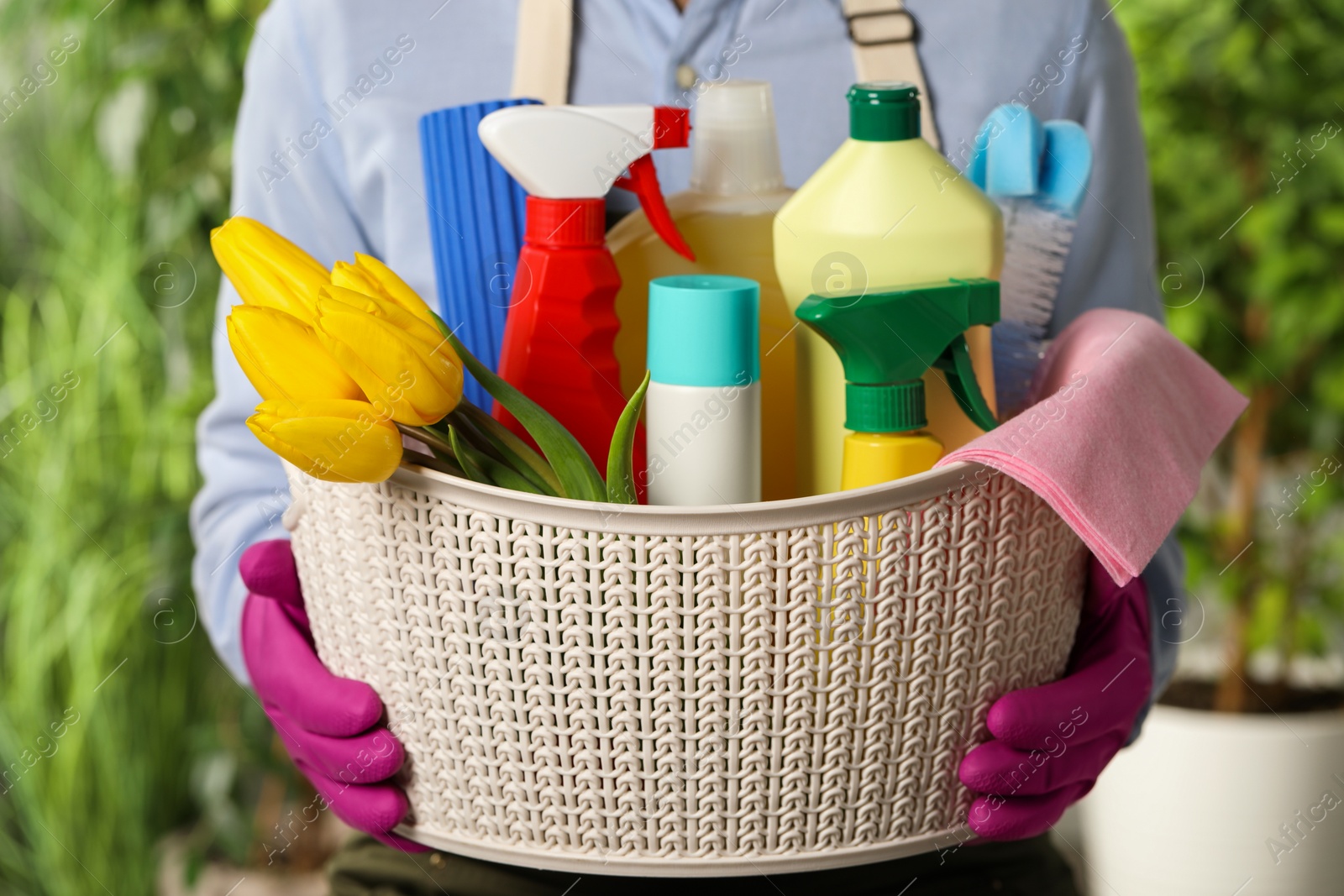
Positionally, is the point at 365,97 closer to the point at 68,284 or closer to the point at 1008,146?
the point at 1008,146

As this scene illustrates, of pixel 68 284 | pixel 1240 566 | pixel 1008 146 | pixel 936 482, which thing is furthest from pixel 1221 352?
pixel 68 284

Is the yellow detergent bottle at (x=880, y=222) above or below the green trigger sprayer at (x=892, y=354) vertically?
above

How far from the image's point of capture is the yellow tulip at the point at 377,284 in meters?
0.39

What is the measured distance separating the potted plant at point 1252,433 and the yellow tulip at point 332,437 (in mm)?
997

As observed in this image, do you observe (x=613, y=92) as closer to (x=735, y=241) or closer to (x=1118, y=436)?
(x=735, y=241)

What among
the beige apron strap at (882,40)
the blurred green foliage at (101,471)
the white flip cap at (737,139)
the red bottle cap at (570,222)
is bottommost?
the blurred green foliage at (101,471)

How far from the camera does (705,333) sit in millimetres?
416

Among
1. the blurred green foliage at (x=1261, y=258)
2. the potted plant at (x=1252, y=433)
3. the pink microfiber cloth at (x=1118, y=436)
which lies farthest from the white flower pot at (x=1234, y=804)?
the pink microfiber cloth at (x=1118, y=436)

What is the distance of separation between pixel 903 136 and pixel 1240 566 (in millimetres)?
987

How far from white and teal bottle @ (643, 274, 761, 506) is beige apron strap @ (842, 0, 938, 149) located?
260 mm

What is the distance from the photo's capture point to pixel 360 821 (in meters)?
0.47

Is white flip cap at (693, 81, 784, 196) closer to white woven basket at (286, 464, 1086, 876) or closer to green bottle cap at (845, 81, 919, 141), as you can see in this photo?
green bottle cap at (845, 81, 919, 141)

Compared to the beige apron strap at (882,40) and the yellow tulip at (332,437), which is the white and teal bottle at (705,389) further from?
the beige apron strap at (882,40)

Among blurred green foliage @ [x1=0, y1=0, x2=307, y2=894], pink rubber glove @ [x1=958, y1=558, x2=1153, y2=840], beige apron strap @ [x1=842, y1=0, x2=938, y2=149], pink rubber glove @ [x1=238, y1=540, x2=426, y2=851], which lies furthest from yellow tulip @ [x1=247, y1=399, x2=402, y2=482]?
blurred green foliage @ [x1=0, y1=0, x2=307, y2=894]
